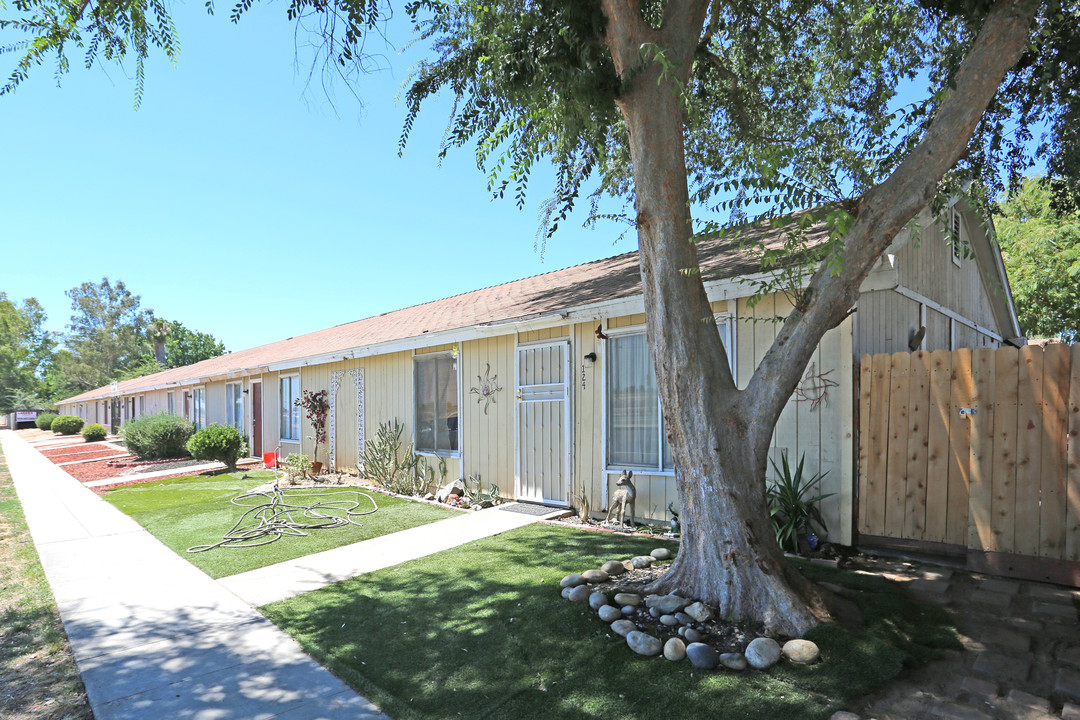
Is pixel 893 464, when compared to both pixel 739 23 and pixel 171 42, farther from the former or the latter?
pixel 171 42

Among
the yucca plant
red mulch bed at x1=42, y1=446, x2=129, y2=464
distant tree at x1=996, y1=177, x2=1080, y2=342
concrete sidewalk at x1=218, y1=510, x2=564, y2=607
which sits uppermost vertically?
distant tree at x1=996, y1=177, x2=1080, y2=342

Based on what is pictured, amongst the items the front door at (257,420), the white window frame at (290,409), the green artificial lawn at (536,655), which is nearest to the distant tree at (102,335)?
the front door at (257,420)

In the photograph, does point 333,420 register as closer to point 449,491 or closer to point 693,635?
point 449,491

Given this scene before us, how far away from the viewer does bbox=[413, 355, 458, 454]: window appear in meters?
9.70

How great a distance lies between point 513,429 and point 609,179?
13.5 feet

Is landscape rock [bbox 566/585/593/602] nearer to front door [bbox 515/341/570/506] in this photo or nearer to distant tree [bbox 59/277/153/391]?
front door [bbox 515/341/570/506]

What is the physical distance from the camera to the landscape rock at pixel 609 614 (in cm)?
381

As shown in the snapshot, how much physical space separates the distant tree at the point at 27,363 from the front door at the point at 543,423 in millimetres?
71095

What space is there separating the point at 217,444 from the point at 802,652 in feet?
43.2

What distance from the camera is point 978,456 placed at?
4902 millimetres

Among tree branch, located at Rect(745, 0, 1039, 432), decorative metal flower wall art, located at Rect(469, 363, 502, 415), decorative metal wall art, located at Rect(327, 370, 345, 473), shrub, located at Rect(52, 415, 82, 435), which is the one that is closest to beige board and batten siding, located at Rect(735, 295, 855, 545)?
tree branch, located at Rect(745, 0, 1039, 432)

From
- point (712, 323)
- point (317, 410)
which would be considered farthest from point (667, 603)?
point (317, 410)

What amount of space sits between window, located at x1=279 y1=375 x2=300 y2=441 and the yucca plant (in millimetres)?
12107

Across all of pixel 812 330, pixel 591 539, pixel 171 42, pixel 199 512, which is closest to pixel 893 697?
pixel 812 330
